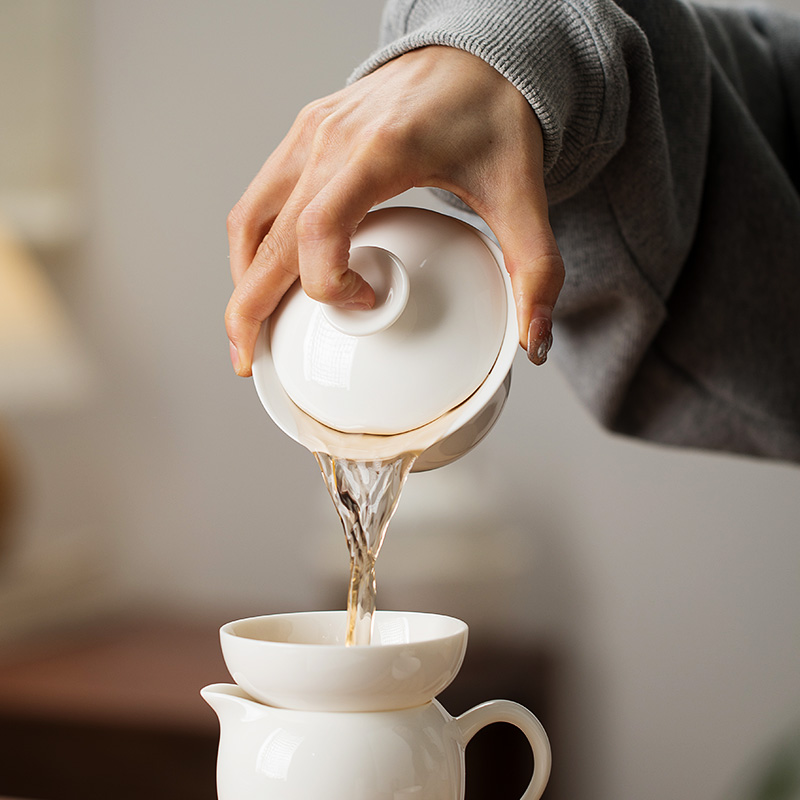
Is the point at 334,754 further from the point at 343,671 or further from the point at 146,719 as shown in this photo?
the point at 146,719

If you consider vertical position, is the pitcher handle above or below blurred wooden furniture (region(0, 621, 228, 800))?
above

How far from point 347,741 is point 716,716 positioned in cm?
164

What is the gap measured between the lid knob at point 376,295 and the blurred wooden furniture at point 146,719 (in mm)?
1218

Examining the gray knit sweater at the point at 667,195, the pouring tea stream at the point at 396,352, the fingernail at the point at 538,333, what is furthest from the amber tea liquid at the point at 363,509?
the gray knit sweater at the point at 667,195

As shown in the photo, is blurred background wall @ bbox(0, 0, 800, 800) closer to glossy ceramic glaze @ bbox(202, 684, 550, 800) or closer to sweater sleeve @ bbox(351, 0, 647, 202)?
sweater sleeve @ bbox(351, 0, 647, 202)

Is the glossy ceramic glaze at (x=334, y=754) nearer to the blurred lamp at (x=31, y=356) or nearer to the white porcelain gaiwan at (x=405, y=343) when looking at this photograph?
the white porcelain gaiwan at (x=405, y=343)

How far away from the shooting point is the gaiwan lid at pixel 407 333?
517 mm

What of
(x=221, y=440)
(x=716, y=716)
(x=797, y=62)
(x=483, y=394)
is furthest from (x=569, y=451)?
(x=483, y=394)

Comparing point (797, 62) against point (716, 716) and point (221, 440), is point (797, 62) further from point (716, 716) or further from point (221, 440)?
point (221, 440)

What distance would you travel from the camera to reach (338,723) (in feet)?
1.54

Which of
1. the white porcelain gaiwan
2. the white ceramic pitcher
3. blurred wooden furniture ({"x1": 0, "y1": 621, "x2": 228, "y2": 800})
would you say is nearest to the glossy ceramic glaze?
the white ceramic pitcher

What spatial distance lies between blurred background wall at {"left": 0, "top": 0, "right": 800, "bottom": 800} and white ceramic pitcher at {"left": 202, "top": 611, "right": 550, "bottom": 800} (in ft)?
4.79

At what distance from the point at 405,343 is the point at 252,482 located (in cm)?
173

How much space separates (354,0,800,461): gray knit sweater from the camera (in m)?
0.62
